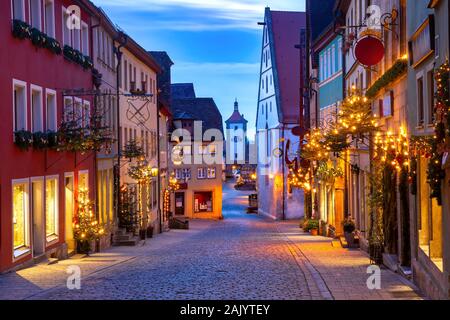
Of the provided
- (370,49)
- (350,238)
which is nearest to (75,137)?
(370,49)

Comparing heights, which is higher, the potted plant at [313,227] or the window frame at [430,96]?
the window frame at [430,96]

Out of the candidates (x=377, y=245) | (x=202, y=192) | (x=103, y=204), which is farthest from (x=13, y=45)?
(x=202, y=192)

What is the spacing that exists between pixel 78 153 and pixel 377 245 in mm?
9537

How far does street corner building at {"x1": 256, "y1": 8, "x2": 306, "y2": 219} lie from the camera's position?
56.0 m

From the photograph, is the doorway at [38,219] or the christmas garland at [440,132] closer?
the christmas garland at [440,132]

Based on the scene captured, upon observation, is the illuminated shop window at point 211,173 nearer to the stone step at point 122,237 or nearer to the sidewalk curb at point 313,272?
the stone step at point 122,237

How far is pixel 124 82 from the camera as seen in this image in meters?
34.3

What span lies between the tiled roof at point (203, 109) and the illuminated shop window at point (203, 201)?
667cm

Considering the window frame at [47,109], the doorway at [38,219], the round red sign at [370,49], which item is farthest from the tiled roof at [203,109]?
the round red sign at [370,49]

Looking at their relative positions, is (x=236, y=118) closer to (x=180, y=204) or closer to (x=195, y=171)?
(x=195, y=171)

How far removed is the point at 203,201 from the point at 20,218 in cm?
4604

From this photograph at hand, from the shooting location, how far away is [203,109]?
69.9 metres

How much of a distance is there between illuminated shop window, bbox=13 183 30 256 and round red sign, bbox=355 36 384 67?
8.41 metres

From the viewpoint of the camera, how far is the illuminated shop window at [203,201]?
210ft
